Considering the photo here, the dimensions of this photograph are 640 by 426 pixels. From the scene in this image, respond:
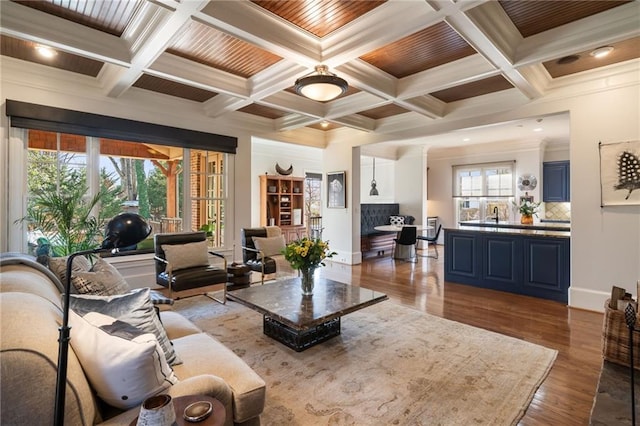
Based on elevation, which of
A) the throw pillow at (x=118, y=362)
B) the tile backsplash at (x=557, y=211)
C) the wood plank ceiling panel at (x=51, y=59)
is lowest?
the throw pillow at (x=118, y=362)

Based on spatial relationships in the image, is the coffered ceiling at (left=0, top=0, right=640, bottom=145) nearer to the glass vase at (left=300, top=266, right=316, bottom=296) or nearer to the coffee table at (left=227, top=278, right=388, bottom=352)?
the glass vase at (left=300, top=266, right=316, bottom=296)

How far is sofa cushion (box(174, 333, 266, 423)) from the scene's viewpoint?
4.69ft

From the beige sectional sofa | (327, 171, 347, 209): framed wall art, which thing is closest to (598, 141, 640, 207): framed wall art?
(327, 171, 347, 209): framed wall art

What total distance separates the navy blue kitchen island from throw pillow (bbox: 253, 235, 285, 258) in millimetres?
2880

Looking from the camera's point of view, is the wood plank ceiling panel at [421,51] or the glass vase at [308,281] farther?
the glass vase at [308,281]

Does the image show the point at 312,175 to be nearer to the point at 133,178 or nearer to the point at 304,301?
the point at 133,178

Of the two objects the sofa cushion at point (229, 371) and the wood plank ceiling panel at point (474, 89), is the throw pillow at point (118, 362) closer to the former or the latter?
the sofa cushion at point (229, 371)

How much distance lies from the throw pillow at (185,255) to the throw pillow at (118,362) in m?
2.77

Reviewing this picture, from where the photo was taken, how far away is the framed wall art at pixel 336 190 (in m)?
6.90

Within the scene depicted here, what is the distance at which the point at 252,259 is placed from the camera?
5.06m

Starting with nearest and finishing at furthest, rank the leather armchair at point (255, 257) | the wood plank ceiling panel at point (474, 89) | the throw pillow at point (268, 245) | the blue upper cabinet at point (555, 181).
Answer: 1. the wood plank ceiling panel at point (474, 89)
2. the leather armchair at point (255, 257)
3. the throw pillow at point (268, 245)
4. the blue upper cabinet at point (555, 181)

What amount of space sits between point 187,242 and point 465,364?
3.63 metres

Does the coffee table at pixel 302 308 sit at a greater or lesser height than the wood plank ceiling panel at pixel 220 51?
lesser

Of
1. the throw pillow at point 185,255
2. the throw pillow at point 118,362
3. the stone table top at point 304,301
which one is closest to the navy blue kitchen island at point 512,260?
the stone table top at point 304,301
